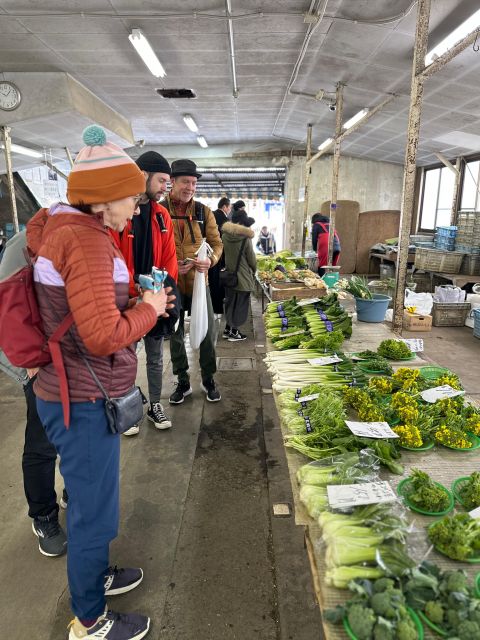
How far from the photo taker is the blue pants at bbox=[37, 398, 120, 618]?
1.53 m

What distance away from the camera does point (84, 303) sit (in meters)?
1.34

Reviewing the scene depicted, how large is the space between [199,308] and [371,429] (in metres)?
2.03

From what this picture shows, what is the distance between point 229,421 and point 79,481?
2476 millimetres

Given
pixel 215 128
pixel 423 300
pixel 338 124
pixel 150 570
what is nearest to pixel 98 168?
pixel 150 570

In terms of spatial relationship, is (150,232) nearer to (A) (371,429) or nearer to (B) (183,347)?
(B) (183,347)

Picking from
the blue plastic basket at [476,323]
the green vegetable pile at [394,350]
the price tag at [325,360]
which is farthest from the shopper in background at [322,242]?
the price tag at [325,360]

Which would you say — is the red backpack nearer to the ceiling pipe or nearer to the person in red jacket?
the person in red jacket

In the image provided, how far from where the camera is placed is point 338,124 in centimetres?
742

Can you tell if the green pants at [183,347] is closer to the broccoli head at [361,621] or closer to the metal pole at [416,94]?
the metal pole at [416,94]

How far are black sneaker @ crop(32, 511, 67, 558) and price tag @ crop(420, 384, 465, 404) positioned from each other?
7.12 feet

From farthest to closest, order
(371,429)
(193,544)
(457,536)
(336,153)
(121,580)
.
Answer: (336,153) → (193,544) → (121,580) → (371,429) → (457,536)

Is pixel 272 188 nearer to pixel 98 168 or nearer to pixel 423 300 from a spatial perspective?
pixel 423 300

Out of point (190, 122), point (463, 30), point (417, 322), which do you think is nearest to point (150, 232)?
point (417, 322)

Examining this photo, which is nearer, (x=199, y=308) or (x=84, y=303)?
(x=84, y=303)
